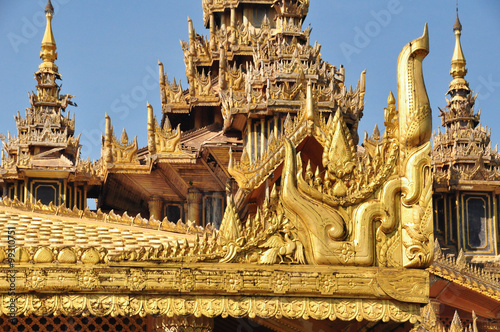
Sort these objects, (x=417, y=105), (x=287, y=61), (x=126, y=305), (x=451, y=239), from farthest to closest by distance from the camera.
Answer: (x=451, y=239) → (x=287, y=61) → (x=417, y=105) → (x=126, y=305)

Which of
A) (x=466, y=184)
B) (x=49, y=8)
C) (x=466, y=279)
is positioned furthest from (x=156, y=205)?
(x=466, y=184)

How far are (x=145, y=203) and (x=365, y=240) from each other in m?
24.0

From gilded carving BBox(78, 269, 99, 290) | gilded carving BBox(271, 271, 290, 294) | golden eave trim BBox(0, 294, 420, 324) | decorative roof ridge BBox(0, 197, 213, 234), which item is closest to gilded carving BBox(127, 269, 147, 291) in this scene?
golden eave trim BBox(0, 294, 420, 324)

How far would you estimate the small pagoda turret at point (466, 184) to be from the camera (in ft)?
116

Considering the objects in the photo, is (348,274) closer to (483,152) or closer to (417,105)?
(417,105)

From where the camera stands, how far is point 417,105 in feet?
25.2

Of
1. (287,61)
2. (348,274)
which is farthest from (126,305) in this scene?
(287,61)

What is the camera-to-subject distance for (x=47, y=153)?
33.0m

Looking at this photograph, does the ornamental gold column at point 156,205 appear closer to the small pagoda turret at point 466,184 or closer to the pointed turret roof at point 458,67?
the small pagoda turret at point 466,184

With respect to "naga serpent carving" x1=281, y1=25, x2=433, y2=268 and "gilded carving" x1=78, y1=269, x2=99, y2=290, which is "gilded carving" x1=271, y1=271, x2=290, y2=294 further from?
"gilded carving" x1=78, y1=269, x2=99, y2=290

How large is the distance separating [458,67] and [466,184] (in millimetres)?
5670

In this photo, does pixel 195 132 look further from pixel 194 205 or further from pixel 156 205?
pixel 194 205

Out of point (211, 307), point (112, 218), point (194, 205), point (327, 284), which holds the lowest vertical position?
point (211, 307)

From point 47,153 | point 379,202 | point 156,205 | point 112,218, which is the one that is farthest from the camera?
point 47,153
